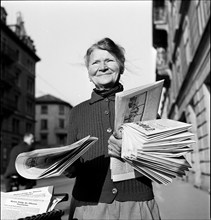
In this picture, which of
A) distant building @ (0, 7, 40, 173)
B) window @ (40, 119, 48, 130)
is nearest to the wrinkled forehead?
distant building @ (0, 7, 40, 173)

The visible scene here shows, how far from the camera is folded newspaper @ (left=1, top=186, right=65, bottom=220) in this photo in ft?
4.37

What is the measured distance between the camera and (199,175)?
442 inches

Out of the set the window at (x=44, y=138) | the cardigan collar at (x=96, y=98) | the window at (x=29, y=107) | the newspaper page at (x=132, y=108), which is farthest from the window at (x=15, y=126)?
the newspaper page at (x=132, y=108)

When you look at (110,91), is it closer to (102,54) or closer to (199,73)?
(102,54)

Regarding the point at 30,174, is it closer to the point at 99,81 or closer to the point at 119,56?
the point at 99,81

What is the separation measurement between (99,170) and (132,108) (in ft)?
1.24

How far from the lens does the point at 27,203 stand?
136 centimetres

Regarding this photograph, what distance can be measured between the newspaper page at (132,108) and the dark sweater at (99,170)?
80mm

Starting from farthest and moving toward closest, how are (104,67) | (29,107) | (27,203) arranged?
(29,107) < (104,67) < (27,203)

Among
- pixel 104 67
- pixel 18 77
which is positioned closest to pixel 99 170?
pixel 104 67

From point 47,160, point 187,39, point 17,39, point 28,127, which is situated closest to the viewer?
point 47,160

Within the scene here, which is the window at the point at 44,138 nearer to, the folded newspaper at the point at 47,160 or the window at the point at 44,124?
the window at the point at 44,124

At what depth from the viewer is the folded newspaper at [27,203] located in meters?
1.33

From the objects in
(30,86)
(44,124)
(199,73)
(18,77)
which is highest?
(18,77)
